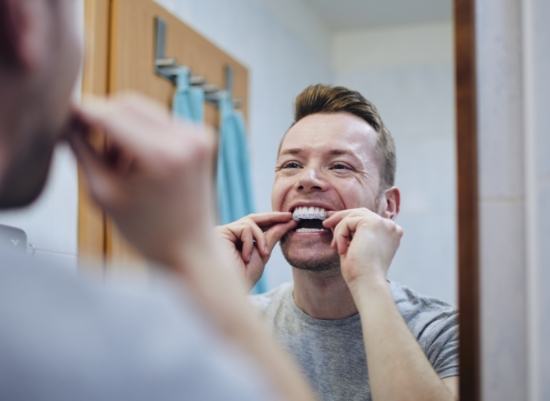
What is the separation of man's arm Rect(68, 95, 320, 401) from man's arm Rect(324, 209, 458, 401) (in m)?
0.52

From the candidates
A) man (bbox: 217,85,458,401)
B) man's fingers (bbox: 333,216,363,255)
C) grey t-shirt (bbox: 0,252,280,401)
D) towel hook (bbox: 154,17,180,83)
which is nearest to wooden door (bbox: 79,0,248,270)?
towel hook (bbox: 154,17,180,83)

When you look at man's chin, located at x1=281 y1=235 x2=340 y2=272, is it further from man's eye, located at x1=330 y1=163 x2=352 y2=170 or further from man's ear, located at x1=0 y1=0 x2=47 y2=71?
man's ear, located at x1=0 y1=0 x2=47 y2=71

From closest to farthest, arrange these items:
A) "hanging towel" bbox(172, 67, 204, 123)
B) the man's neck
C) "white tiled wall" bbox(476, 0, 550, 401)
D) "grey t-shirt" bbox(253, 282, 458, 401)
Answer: "white tiled wall" bbox(476, 0, 550, 401) < "grey t-shirt" bbox(253, 282, 458, 401) < the man's neck < "hanging towel" bbox(172, 67, 204, 123)

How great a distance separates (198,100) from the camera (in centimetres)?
119

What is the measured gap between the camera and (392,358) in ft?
2.78

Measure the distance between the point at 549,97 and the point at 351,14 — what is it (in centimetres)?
42

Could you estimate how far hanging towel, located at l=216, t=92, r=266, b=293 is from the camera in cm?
116

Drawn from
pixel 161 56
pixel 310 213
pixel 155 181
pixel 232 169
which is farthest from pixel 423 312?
pixel 155 181

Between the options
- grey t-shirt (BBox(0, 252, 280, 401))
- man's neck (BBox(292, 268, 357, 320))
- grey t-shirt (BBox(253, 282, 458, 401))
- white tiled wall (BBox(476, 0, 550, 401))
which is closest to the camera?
grey t-shirt (BBox(0, 252, 280, 401))

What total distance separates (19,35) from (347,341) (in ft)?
2.38


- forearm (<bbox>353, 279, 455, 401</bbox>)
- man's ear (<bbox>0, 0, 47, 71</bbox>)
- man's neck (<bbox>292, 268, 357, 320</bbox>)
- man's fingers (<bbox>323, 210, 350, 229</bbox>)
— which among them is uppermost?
man's ear (<bbox>0, 0, 47, 71</bbox>)

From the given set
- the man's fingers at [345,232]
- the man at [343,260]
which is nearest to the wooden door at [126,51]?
the man at [343,260]

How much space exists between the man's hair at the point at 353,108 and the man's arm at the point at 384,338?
16 centimetres

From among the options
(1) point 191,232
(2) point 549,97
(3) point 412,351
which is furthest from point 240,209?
(1) point 191,232
